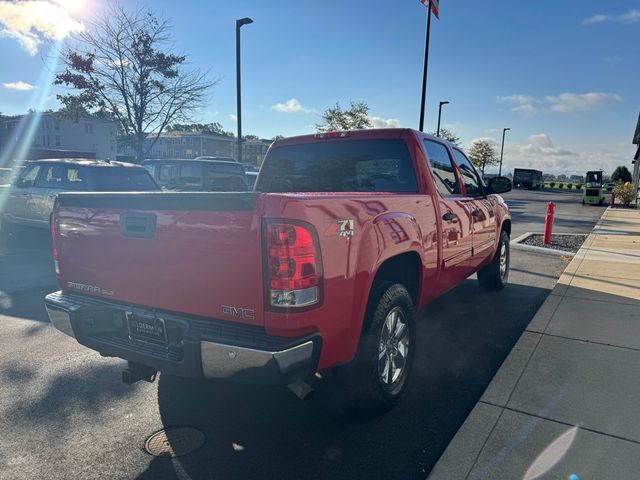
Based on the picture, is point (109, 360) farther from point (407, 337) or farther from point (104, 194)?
point (407, 337)

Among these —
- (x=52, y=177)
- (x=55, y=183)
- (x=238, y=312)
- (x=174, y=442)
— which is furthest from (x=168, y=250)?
(x=52, y=177)

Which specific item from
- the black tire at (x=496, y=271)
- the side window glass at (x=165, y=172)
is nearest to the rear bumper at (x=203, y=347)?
the black tire at (x=496, y=271)

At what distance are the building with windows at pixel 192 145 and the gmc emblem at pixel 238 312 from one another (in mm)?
78515

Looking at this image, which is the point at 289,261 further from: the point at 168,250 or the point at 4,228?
the point at 4,228

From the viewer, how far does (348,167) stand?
407cm

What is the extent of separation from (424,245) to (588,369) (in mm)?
1747

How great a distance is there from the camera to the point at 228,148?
276ft

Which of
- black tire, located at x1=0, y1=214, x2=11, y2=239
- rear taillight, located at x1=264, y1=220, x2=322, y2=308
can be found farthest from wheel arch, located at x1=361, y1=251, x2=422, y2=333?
black tire, located at x1=0, y1=214, x2=11, y2=239

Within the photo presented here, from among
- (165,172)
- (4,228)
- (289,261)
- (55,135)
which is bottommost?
(4,228)

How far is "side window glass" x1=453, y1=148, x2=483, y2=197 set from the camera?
4.96 m

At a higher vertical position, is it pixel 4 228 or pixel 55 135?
pixel 55 135

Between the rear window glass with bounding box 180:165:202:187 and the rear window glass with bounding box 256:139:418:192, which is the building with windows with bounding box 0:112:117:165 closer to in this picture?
the rear window glass with bounding box 180:165:202:187

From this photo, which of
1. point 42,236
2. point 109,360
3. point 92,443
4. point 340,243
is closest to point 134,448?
point 92,443

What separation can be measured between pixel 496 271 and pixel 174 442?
15.8 ft
